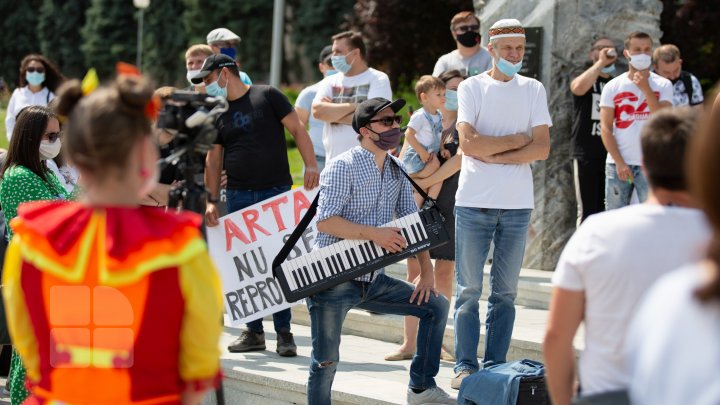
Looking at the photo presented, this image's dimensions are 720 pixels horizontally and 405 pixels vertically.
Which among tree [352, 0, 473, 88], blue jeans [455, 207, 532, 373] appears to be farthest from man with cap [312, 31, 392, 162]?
tree [352, 0, 473, 88]

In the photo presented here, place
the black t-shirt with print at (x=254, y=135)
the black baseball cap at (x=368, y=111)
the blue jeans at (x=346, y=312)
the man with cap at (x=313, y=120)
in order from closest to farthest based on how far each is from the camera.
Answer: the blue jeans at (x=346, y=312) < the black baseball cap at (x=368, y=111) < the black t-shirt with print at (x=254, y=135) < the man with cap at (x=313, y=120)

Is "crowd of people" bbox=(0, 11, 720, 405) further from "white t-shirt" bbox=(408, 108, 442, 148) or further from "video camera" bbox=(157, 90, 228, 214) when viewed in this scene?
"video camera" bbox=(157, 90, 228, 214)

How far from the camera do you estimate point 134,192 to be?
322cm

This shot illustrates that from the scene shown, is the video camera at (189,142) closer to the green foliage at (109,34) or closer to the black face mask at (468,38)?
the black face mask at (468,38)

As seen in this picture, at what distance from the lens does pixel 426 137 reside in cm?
794

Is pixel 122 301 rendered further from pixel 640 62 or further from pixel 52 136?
pixel 640 62

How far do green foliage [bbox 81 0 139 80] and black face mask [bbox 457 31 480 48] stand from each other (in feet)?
147

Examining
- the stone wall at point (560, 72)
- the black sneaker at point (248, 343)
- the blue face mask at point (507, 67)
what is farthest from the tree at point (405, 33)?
the blue face mask at point (507, 67)

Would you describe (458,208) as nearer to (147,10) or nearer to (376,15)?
(376,15)

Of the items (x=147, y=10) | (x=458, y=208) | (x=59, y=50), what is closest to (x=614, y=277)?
(x=458, y=208)

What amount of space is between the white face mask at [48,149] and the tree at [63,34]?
5074 centimetres

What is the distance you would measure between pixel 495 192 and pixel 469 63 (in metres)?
2.88

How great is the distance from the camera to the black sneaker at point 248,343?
26.8ft

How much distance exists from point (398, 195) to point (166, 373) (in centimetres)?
335
